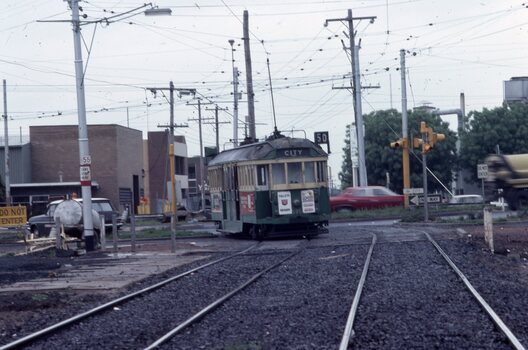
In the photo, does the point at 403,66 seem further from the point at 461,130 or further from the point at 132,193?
the point at 132,193

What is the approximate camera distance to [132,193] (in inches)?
2876

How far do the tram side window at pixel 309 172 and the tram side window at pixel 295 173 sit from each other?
169 millimetres

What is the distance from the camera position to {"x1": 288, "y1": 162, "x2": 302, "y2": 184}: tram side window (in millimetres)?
29516

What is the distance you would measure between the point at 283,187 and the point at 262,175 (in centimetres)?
74

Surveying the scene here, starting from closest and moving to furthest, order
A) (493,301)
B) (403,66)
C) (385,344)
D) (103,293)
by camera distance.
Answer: (385,344), (493,301), (103,293), (403,66)

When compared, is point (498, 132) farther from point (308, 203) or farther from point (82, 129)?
point (82, 129)

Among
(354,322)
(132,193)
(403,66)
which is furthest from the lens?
(132,193)

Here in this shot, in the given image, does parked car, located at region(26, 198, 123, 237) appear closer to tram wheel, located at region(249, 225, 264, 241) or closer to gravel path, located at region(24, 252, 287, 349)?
tram wheel, located at region(249, 225, 264, 241)

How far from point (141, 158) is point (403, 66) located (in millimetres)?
34077

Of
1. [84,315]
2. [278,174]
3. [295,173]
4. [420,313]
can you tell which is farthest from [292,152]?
[420,313]

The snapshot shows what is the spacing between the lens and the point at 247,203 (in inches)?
1182

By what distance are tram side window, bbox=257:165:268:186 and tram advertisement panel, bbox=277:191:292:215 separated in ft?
1.90

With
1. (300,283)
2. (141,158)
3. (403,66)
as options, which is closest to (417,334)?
(300,283)

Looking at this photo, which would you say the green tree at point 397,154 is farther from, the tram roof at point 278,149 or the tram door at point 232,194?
the tram roof at point 278,149
